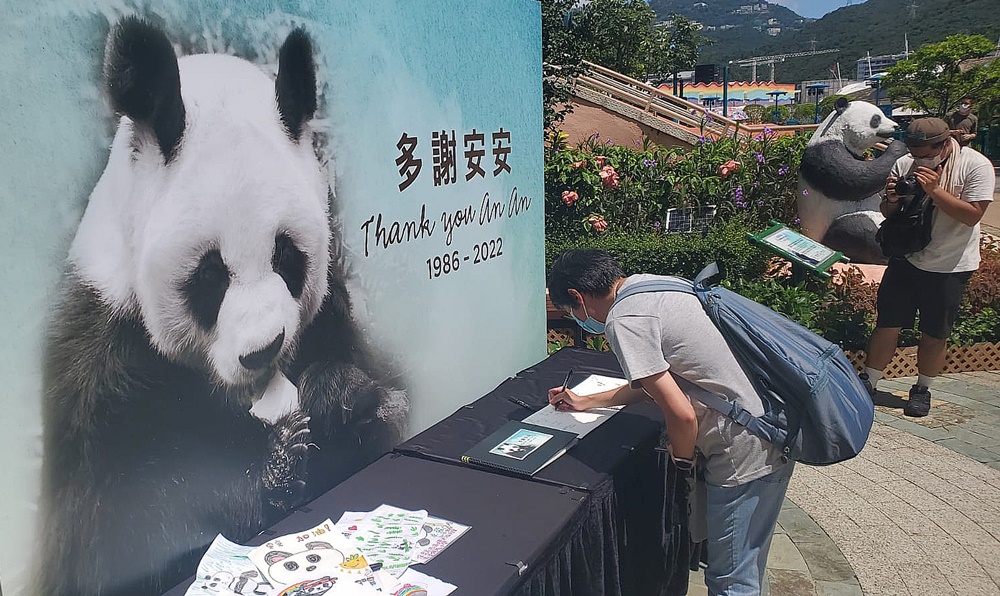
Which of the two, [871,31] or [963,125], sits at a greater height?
[871,31]

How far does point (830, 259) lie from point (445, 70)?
372cm

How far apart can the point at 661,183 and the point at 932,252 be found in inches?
120

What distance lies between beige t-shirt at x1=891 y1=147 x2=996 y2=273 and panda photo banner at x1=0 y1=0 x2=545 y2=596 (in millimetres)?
3283

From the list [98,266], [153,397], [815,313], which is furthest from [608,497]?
[815,313]

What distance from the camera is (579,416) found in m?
3.11

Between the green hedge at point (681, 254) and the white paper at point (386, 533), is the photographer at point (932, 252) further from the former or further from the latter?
the white paper at point (386, 533)

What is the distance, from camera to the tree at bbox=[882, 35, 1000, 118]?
35.8 metres

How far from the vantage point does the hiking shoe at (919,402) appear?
5102 mm

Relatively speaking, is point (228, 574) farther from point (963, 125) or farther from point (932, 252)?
point (963, 125)

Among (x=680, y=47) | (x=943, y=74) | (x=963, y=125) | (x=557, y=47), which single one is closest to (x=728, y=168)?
(x=557, y=47)

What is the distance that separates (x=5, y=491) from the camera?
1659mm

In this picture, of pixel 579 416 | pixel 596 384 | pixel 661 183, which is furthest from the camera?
pixel 661 183

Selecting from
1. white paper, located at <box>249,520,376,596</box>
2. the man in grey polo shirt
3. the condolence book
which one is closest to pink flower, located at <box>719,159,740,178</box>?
the condolence book

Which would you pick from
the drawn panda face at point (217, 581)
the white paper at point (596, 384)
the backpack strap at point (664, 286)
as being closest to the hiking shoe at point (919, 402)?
the white paper at point (596, 384)
